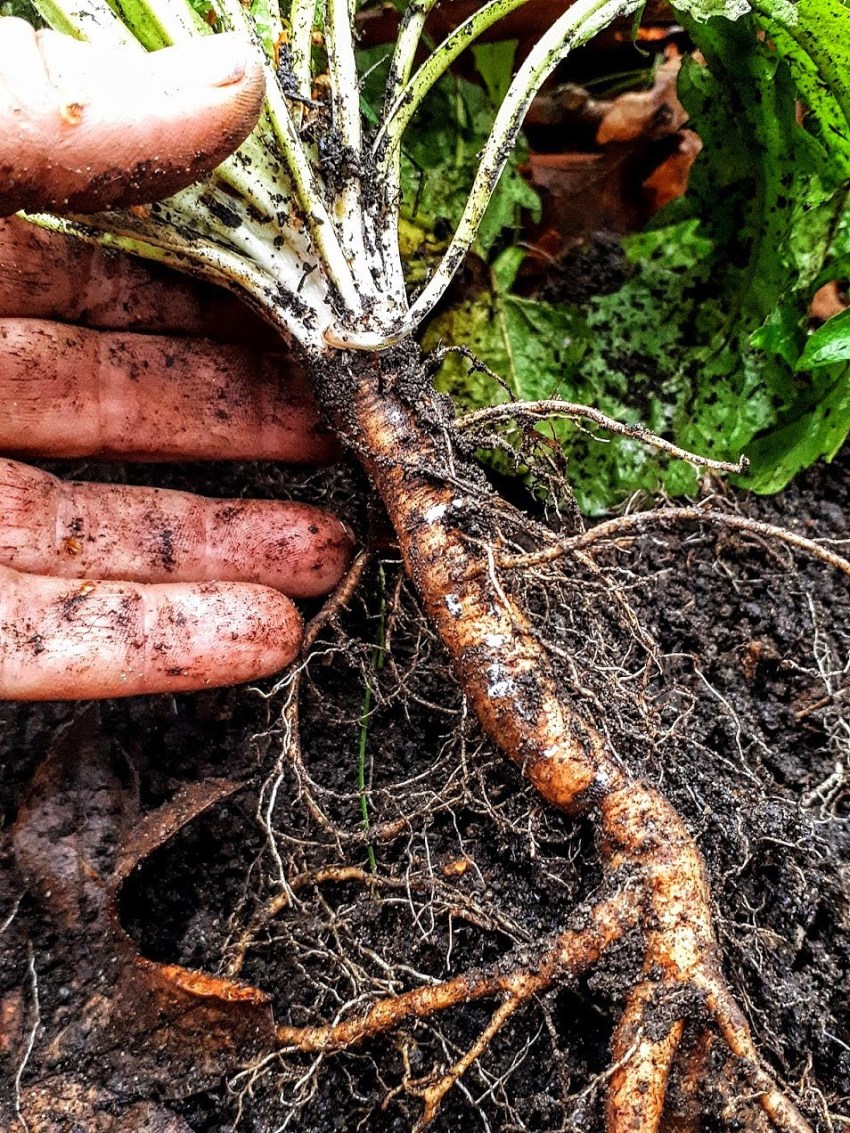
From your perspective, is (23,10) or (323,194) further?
(23,10)

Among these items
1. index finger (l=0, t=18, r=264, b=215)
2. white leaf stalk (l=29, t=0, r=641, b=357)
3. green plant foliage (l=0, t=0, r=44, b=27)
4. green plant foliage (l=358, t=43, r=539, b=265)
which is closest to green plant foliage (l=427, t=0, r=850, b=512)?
green plant foliage (l=358, t=43, r=539, b=265)

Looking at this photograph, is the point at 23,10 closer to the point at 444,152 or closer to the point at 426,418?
the point at 444,152

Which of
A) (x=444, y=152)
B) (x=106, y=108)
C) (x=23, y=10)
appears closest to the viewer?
(x=106, y=108)

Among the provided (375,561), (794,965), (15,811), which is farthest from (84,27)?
(794,965)

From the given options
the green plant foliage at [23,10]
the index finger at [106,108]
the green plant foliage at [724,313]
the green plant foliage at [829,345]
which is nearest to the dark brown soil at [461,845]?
the green plant foliage at [724,313]

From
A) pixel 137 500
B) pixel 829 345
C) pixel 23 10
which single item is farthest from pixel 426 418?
pixel 23 10
